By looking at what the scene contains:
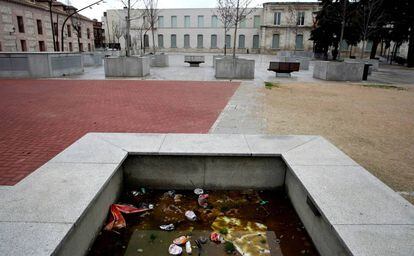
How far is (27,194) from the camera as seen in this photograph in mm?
3061

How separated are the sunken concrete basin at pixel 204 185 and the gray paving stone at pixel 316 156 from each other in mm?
14

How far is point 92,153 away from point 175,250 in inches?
76.6

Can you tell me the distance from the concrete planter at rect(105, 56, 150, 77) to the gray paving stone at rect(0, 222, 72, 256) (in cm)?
1423

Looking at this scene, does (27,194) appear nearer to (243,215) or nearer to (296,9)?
(243,215)

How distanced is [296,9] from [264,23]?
5.85m

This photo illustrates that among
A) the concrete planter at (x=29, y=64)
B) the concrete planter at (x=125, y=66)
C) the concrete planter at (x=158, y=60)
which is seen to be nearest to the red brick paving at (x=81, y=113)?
the concrete planter at (x=29, y=64)

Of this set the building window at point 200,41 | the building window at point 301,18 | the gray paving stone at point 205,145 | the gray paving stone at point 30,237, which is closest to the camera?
the gray paving stone at point 30,237

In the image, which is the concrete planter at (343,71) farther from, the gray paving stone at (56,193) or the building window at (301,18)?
the building window at (301,18)

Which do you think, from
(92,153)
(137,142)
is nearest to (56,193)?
(92,153)

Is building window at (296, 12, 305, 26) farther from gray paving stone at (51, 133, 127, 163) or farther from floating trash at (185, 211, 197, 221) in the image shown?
floating trash at (185, 211, 197, 221)

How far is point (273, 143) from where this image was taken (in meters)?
4.71

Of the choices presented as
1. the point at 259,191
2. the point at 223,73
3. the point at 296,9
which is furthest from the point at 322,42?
the point at 259,191

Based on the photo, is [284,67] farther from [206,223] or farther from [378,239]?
[378,239]

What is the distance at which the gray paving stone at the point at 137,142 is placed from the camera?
4258mm
